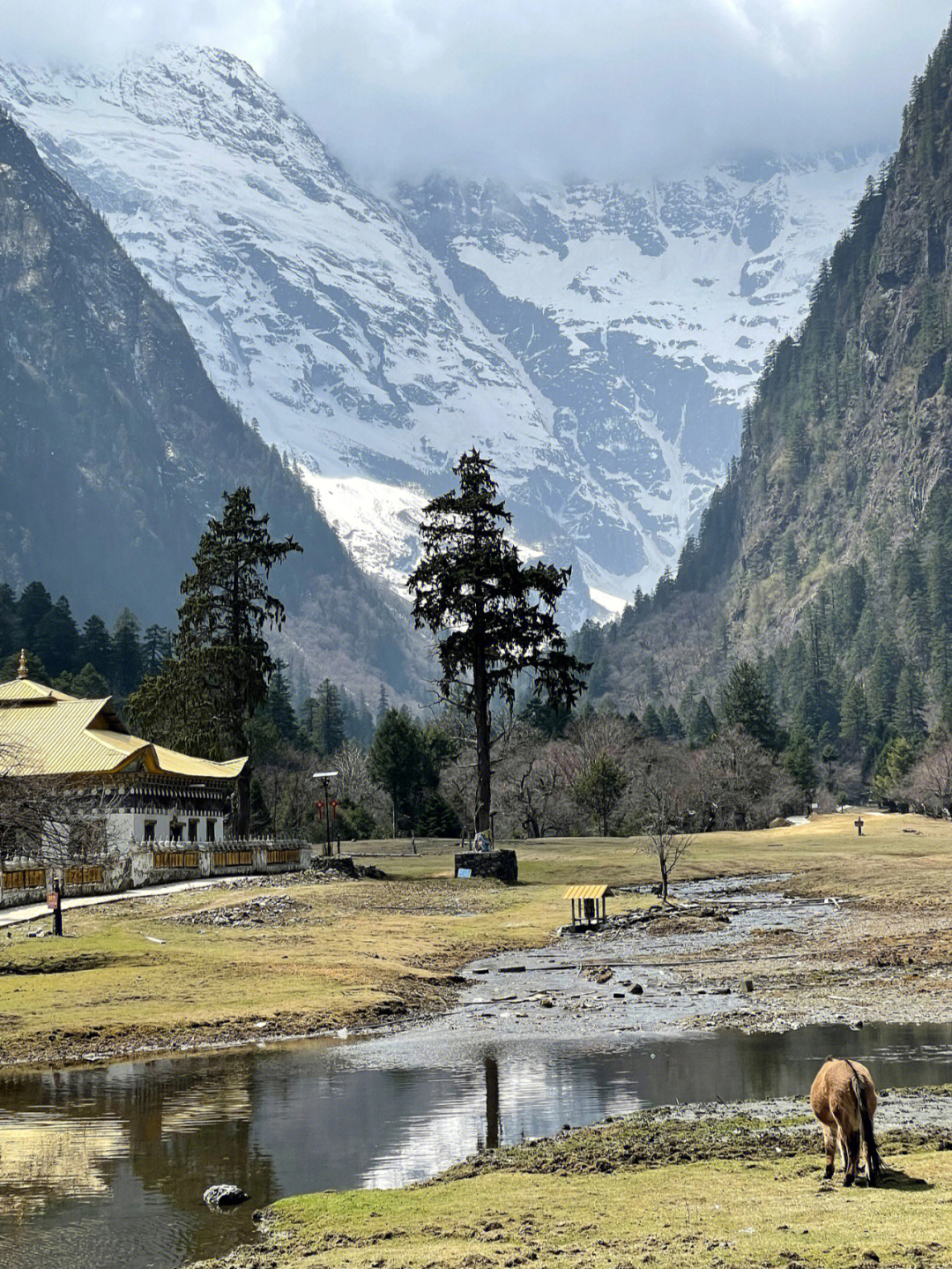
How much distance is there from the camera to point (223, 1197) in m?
15.1

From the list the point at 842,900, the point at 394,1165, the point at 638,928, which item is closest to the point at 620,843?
the point at 842,900

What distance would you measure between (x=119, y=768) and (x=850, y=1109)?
49.4 m

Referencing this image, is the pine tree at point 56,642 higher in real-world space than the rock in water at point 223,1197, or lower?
higher

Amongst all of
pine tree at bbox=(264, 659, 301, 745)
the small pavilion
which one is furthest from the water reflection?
pine tree at bbox=(264, 659, 301, 745)

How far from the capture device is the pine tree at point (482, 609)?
194ft

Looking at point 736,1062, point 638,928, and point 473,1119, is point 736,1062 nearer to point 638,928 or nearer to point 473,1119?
point 473,1119

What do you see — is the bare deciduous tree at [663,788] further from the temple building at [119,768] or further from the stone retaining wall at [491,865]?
the stone retaining wall at [491,865]

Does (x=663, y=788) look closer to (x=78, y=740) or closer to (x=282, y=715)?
(x=78, y=740)

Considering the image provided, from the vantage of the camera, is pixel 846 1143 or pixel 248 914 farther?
pixel 248 914

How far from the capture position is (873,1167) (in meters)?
13.9

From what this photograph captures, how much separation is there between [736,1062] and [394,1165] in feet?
21.3

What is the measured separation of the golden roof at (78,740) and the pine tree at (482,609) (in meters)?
13.1

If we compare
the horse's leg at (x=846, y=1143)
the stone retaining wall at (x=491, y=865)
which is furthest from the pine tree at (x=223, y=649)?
the horse's leg at (x=846, y=1143)

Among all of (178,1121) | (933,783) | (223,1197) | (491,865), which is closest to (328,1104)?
Answer: (178,1121)
